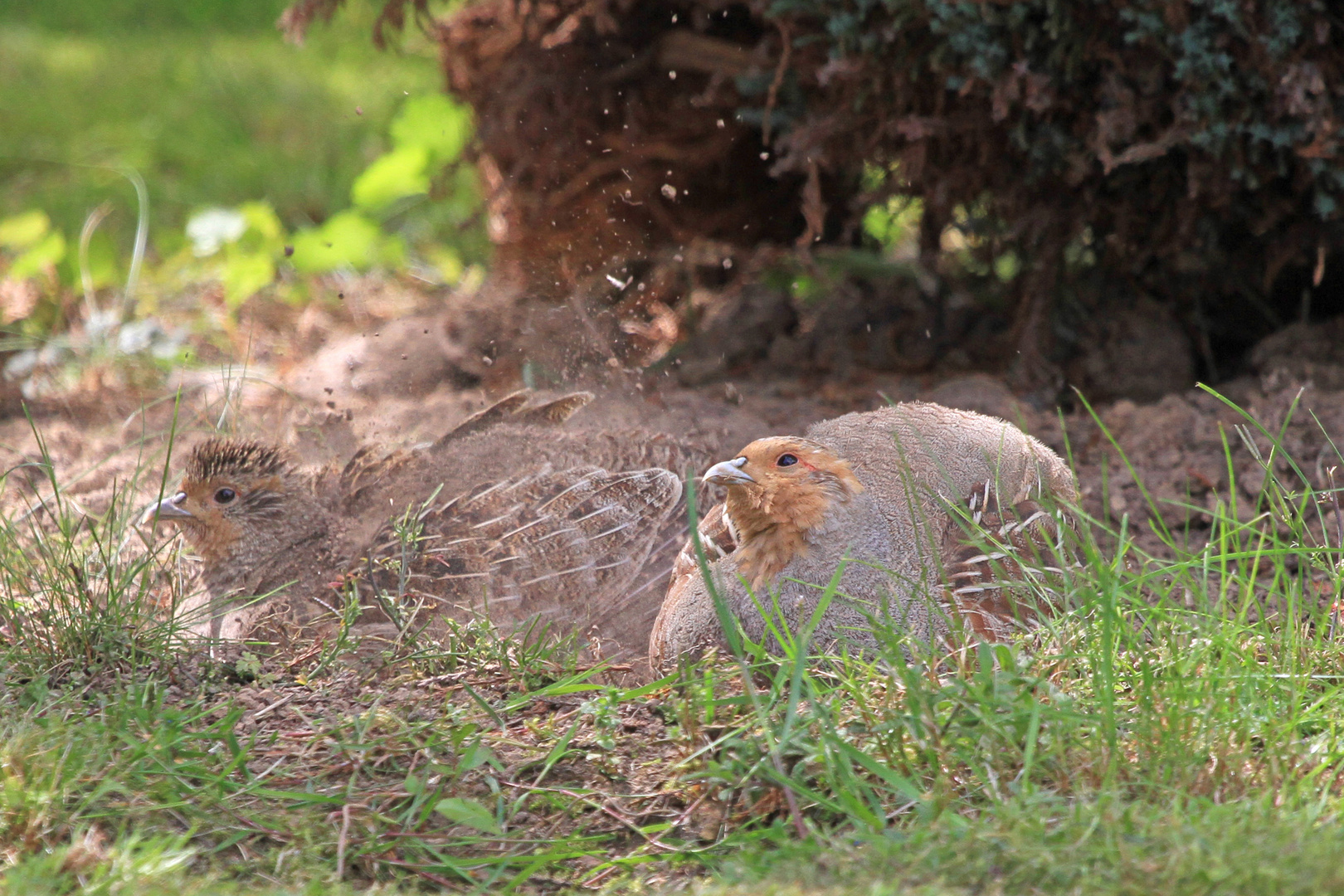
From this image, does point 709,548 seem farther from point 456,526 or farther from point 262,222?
point 262,222

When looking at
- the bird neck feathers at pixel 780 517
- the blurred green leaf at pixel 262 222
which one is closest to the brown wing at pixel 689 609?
the bird neck feathers at pixel 780 517

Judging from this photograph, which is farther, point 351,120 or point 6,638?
point 351,120

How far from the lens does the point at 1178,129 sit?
439cm

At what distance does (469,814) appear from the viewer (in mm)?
2551

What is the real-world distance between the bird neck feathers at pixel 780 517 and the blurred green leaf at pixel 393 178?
181 inches

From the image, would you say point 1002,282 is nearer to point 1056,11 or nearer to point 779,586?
point 1056,11

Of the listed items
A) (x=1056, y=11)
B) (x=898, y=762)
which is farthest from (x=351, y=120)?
(x=898, y=762)

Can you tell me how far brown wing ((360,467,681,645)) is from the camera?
377cm

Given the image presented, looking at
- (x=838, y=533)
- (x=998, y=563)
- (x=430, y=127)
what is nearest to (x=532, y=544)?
(x=838, y=533)

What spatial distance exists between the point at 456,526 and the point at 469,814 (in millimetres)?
1446

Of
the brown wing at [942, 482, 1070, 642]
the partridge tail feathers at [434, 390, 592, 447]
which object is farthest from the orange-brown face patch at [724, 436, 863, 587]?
the partridge tail feathers at [434, 390, 592, 447]

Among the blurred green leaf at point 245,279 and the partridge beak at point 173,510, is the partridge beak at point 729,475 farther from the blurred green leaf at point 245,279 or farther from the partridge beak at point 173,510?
the blurred green leaf at point 245,279

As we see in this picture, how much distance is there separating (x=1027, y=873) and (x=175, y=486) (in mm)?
3289

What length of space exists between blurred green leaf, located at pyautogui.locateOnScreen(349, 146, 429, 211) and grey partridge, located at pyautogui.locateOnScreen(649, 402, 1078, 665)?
4373mm
